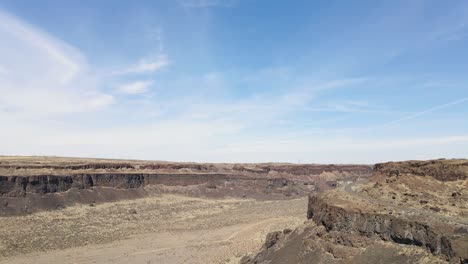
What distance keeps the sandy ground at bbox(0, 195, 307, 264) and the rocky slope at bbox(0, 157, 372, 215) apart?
4318mm

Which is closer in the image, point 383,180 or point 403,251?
point 403,251

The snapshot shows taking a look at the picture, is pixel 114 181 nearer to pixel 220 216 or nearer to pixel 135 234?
pixel 220 216

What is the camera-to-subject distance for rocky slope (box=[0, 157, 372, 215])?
61.0 metres

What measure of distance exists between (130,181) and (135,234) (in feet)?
106

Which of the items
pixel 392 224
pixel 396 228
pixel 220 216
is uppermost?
pixel 392 224

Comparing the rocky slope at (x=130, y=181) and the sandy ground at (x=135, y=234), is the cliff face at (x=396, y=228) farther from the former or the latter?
the rocky slope at (x=130, y=181)

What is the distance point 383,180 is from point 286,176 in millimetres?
79441

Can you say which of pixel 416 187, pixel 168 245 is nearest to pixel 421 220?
pixel 416 187

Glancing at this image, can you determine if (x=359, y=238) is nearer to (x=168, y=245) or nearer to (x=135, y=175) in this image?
(x=168, y=245)

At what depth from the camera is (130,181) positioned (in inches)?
3123

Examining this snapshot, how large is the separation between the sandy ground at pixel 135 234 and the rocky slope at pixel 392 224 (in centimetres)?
982

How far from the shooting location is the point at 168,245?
43.2 meters

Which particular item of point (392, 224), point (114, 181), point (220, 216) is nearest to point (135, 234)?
point (220, 216)

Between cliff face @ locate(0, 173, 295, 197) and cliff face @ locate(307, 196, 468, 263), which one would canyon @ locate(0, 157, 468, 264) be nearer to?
cliff face @ locate(307, 196, 468, 263)
